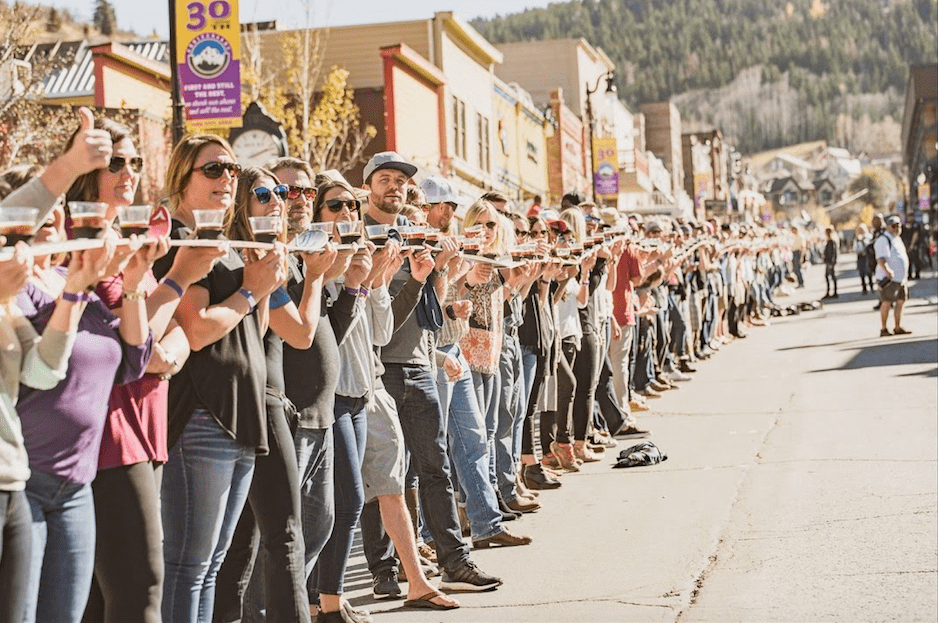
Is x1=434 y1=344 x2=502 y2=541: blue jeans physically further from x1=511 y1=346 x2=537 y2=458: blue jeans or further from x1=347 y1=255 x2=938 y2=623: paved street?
x1=511 y1=346 x2=537 y2=458: blue jeans

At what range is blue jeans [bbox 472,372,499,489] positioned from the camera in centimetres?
920

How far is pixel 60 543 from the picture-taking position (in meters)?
4.14

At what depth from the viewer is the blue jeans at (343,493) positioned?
21.5ft

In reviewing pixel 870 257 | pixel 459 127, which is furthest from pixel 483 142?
pixel 870 257

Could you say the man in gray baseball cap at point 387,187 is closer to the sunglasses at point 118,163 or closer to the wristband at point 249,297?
the wristband at point 249,297

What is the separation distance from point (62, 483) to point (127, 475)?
342 millimetres

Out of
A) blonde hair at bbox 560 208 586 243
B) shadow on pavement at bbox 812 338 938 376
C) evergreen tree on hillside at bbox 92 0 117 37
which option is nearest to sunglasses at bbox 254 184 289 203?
blonde hair at bbox 560 208 586 243

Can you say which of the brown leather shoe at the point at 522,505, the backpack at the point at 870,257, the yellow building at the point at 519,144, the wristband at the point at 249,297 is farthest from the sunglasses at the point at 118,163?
the yellow building at the point at 519,144

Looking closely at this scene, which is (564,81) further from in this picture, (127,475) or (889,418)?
(127,475)

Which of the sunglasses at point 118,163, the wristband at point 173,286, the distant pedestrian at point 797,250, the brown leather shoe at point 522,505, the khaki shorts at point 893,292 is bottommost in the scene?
the brown leather shoe at point 522,505

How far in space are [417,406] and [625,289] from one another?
27.4 feet

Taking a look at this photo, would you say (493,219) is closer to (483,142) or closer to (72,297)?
(72,297)

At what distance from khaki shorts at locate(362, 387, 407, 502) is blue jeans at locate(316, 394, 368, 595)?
496 mm

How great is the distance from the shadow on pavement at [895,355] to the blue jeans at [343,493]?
13.0 m
